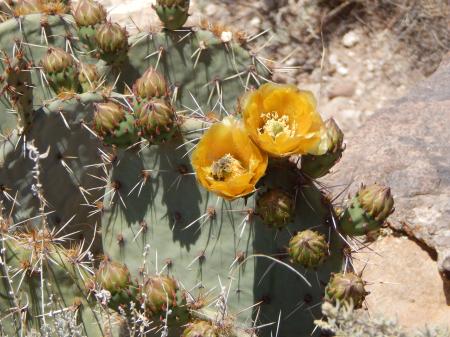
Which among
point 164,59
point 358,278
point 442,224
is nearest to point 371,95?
point 442,224

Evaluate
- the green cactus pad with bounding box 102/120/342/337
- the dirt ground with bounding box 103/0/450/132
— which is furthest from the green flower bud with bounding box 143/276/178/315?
the dirt ground with bounding box 103/0/450/132

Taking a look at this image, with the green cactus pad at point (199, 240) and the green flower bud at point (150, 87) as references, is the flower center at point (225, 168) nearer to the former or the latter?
the green cactus pad at point (199, 240)

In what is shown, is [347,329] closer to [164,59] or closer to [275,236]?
[275,236]

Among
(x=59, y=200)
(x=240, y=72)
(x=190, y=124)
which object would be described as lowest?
(x=59, y=200)

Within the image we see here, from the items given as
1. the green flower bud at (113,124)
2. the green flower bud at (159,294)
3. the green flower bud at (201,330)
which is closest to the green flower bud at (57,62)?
the green flower bud at (113,124)

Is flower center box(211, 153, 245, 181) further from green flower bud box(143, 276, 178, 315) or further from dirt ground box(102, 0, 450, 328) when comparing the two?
dirt ground box(102, 0, 450, 328)

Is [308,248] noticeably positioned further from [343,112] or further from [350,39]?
[350,39]
